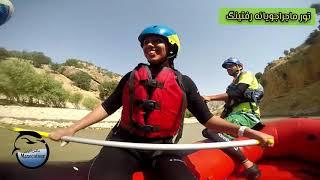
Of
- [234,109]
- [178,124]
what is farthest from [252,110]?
[178,124]

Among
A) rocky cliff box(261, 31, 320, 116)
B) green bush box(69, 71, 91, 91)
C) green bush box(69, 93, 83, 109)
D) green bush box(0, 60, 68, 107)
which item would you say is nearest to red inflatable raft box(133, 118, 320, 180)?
green bush box(0, 60, 68, 107)

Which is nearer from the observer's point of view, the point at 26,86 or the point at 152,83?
the point at 152,83

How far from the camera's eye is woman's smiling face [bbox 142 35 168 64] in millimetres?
1621

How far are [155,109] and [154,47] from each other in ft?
0.86

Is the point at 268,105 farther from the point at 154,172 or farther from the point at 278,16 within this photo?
the point at 154,172

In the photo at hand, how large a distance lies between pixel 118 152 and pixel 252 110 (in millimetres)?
1531

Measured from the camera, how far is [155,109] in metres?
1.58

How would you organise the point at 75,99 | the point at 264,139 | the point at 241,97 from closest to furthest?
1. the point at 264,139
2. the point at 241,97
3. the point at 75,99

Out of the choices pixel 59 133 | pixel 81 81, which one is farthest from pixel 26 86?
pixel 59 133

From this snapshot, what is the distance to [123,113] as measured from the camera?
160 cm

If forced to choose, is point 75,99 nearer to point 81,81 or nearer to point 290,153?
point 81,81

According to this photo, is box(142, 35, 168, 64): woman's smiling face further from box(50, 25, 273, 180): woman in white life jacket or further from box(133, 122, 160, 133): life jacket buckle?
box(133, 122, 160, 133): life jacket buckle

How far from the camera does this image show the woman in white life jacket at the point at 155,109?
4.94 feet

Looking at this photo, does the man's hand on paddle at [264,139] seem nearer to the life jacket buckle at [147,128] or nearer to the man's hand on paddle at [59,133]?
the life jacket buckle at [147,128]
